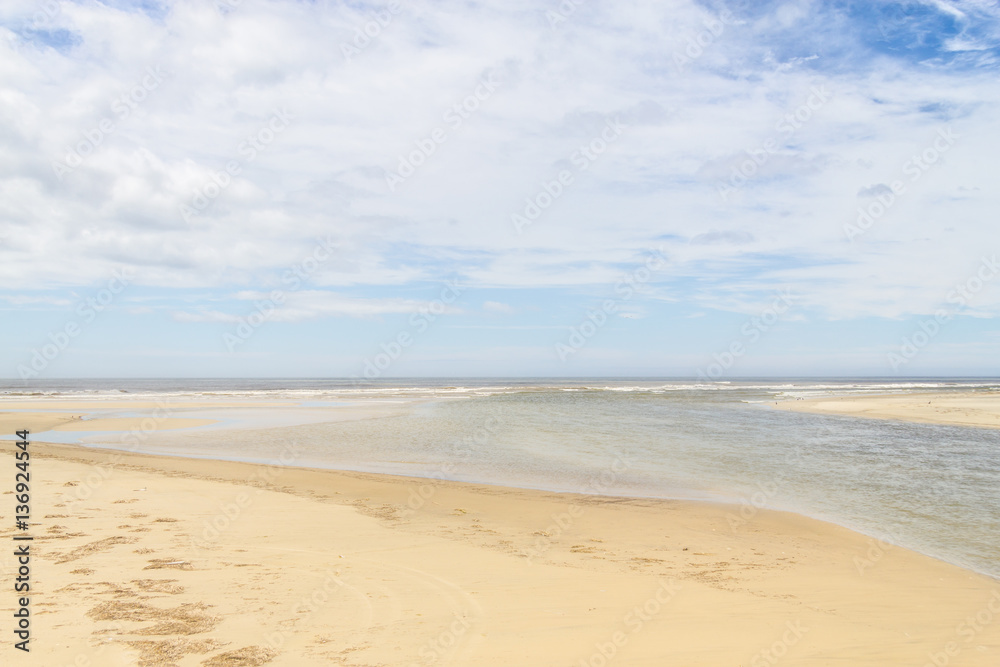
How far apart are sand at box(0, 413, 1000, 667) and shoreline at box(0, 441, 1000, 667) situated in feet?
0.10

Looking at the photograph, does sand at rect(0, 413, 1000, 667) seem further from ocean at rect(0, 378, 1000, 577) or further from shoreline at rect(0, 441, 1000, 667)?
ocean at rect(0, 378, 1000, 577)

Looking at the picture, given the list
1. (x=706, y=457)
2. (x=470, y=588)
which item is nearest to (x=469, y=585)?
(x=470, y=588)

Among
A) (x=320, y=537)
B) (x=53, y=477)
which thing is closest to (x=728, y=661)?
(x=320, y=537)

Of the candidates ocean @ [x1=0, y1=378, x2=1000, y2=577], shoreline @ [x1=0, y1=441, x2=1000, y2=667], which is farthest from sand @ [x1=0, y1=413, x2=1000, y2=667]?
ocean @ [x1=0, y1=378, x2=1000, y2=577]

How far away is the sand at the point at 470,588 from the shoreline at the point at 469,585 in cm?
3

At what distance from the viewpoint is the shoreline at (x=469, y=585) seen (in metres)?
5.64

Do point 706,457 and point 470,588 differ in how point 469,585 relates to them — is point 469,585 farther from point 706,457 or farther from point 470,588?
point 706,457

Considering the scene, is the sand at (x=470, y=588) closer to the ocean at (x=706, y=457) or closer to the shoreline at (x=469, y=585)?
the shoreline at (x=469, y=585)

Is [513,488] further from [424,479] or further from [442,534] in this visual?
[442,534]

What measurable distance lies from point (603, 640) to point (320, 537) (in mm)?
5065

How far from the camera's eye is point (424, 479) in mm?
15148

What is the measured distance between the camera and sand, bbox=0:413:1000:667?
18.4 ft

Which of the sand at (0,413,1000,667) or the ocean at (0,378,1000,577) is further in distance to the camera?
the ocean at (0,378,1000,577)

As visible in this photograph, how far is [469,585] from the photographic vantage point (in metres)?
7.30
